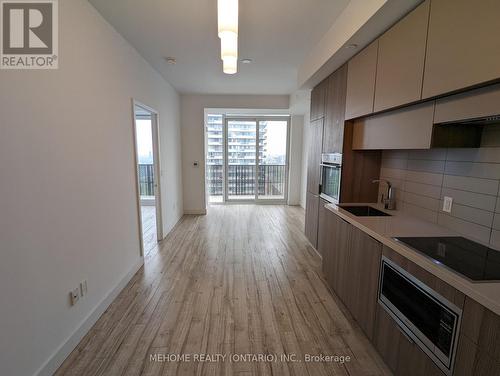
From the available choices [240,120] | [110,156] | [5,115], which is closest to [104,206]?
[110,156]

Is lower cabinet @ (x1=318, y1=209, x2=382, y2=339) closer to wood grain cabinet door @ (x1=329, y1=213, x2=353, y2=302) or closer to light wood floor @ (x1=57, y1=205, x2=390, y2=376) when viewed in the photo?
wood grain cabinet door @ (x1=329, y1=213, x2=353, y2=302)

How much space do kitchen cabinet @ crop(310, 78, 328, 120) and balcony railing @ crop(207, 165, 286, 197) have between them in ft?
10.4

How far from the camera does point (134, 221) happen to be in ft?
9.43

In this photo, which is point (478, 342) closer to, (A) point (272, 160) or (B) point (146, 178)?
(A) point (272, 160)

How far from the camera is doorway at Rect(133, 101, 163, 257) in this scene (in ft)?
10.0

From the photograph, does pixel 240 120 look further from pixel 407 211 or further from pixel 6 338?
pixel 6 338

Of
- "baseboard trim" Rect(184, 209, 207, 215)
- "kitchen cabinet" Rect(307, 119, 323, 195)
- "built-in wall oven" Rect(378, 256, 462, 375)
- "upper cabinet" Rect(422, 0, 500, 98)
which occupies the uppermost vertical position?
"upper cabinet" Rect(422, 0, 500, 98)

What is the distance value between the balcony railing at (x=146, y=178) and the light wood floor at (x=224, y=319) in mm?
3407

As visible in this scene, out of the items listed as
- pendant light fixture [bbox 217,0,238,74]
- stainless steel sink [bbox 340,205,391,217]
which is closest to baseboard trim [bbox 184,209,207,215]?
stainless steel sink [bbox 340,205,391,217]

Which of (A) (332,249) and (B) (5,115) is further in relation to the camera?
(A) (332,249)

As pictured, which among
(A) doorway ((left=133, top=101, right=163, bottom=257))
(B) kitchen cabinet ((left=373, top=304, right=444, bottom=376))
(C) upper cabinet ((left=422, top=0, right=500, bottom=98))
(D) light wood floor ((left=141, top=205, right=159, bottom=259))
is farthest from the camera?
(D) light wood floor ((left=141, top=205, right=159, bottom=259))

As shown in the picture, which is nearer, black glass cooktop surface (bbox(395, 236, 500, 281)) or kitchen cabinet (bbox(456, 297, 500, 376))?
kitchen cabinet (bbox(456, 297, 500, 376))

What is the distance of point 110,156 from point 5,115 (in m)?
1.05

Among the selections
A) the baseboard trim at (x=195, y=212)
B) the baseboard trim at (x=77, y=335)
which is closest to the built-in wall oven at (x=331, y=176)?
the baseboard trim at (x=77, y=335)
